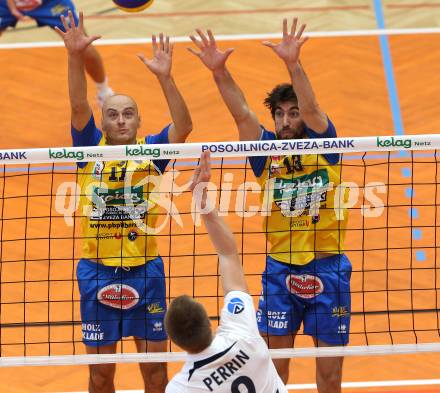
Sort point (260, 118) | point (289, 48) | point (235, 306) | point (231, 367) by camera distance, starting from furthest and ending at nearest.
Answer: point (260, 118) < point (289, 48) < point (235, 306) < point (231, 367)

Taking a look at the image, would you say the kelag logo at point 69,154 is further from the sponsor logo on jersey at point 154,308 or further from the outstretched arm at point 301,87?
the outstretched arm at point 301,87

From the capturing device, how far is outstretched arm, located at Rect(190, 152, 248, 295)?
633 centimetres

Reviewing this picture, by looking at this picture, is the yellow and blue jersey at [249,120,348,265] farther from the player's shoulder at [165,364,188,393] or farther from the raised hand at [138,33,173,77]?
the player's shoulder at [165,364,188,393]

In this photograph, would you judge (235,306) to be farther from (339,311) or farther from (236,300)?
(339,311)

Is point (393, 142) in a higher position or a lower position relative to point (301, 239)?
higher

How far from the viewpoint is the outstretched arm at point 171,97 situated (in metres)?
7.85

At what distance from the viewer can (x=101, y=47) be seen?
15203 mm

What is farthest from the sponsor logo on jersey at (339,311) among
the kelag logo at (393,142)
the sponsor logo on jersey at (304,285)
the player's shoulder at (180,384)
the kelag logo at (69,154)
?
the player's shoulder at (180,384)

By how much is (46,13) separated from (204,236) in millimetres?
4026

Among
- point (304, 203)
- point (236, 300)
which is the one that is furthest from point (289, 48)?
point (236, 300)

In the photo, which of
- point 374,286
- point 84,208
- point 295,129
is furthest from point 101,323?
point 374,286

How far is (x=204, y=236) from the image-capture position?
37.0 ft

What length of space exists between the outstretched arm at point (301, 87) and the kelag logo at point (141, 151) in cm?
108

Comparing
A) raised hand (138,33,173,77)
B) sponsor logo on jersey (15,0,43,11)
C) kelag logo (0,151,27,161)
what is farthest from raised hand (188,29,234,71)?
sponsor logo on jersey (15,0,43,11)
